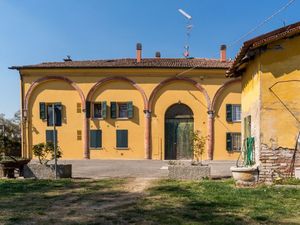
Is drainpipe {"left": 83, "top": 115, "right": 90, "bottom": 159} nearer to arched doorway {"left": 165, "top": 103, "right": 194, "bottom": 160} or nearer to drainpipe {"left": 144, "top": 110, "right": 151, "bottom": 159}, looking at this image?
drainpipe {"left": 144, "top": 110, "right": 151, "bottom": 159}

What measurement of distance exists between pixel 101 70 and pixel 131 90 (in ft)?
8.24

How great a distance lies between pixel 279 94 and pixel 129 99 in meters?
16.0

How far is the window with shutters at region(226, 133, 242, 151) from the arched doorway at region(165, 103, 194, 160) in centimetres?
260

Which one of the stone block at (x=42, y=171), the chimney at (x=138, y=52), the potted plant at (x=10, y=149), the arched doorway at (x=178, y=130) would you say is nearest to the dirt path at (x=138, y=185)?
the stone block at (x=42, y=171)

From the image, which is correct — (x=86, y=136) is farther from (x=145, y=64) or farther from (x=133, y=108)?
(x=145, y=64)

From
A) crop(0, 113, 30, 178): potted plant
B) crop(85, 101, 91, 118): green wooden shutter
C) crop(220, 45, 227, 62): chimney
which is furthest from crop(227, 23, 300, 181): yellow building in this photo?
crop(220, 45, 227, 62): chimney

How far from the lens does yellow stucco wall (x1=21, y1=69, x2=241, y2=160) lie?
1024 inches

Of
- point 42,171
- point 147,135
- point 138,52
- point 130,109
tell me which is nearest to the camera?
point 42,171

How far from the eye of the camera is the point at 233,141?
25.8 m

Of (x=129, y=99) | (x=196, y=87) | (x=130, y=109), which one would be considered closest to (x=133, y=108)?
(x=130, y=109)

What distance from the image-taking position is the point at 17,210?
25.3 ft

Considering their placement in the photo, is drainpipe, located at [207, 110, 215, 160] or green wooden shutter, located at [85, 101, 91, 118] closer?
drainpipe, located at [207, 110, 215, 160]

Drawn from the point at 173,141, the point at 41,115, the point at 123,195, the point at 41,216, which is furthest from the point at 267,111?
the point at 41,115

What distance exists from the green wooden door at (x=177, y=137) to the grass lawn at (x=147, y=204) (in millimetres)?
14600
